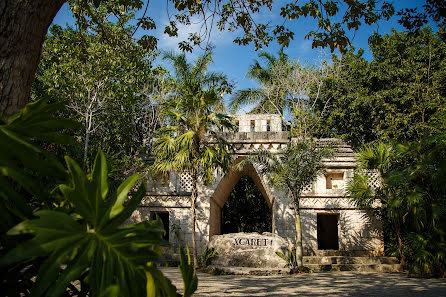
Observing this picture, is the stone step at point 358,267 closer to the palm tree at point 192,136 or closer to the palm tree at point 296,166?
the palm tree at point 296,166

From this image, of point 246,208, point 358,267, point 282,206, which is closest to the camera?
point 358,267

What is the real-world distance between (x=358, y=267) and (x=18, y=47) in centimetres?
1050

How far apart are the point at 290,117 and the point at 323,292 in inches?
498

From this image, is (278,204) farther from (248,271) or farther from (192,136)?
(192,136)

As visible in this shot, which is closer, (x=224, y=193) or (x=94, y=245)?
(x=94, y=245)

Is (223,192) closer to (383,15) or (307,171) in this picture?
(307,171)

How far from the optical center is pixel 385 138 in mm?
12977

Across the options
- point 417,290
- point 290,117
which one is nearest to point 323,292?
point 417,290

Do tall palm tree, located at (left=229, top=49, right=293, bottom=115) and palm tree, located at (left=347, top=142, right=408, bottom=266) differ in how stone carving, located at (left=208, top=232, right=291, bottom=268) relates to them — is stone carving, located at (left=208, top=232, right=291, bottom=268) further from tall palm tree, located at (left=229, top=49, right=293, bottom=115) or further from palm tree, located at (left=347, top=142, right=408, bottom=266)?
tall palm tree, located at (left=229, top=49, right=293, bottom=115)

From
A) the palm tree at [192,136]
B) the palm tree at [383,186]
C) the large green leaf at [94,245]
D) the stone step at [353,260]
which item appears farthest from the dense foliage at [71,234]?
the stone step at [353,260]

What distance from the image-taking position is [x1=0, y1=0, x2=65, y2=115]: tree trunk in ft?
5.45

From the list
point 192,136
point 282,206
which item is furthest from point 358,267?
point 192,136

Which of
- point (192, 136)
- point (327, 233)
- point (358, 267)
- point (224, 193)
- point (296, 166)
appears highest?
point (192, 136)

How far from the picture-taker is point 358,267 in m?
10.1
